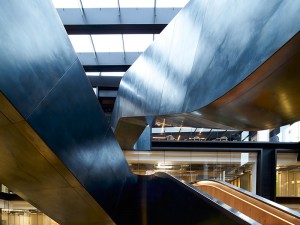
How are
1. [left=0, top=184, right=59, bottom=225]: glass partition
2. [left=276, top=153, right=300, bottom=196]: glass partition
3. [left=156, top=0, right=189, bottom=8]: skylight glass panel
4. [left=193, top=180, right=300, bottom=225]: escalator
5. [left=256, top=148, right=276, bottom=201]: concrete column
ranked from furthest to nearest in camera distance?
[left=0, top=184, right=59, bottom=225]: glass partition
[left=276, top=153, right=300, bottom=196]: glass partition
[left=256, top=148, right=276, bottom=201]: concrete column
[left=156, top=0, right=189, bottom=8]: skylight glass panel
[left=193, top=180, right=300, bottom=225]: escalator

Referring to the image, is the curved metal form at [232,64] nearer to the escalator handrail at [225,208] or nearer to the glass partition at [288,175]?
the escalator handrail at [225,208]

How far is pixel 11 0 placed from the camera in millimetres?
3666

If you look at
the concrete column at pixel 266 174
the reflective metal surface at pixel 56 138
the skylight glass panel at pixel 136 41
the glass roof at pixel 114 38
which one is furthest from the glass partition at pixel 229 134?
the reflective metal surface at pixel 56 138

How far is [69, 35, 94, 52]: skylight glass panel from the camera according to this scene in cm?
1788

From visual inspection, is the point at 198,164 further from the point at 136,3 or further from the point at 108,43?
the point at 136,3

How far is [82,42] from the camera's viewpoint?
18.3 m

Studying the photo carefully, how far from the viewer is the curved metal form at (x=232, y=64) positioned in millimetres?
4020

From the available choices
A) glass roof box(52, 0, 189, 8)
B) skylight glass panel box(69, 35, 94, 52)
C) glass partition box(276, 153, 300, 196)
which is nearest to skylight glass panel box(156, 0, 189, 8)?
glass roof box(52, 0, 189, 8)

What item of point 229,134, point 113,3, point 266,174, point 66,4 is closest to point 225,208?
point 113,3

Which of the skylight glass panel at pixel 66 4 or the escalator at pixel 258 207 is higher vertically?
the skylight glass panel at pixel 66 4

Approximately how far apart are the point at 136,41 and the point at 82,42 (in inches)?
112

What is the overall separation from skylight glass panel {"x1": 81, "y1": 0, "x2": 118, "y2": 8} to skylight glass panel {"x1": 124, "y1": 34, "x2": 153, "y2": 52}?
2.21 m

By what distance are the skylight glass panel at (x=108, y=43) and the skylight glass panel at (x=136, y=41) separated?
1.14 ft

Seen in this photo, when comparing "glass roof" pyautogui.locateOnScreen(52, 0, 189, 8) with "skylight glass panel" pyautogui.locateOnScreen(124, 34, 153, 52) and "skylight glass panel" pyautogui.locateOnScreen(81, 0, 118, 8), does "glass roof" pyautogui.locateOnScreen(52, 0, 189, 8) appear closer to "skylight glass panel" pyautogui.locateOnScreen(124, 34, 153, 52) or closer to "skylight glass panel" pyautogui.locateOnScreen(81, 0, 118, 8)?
"skylight glass panel" pyautogui.locateOnScreen(81, 0, 118, 8)
